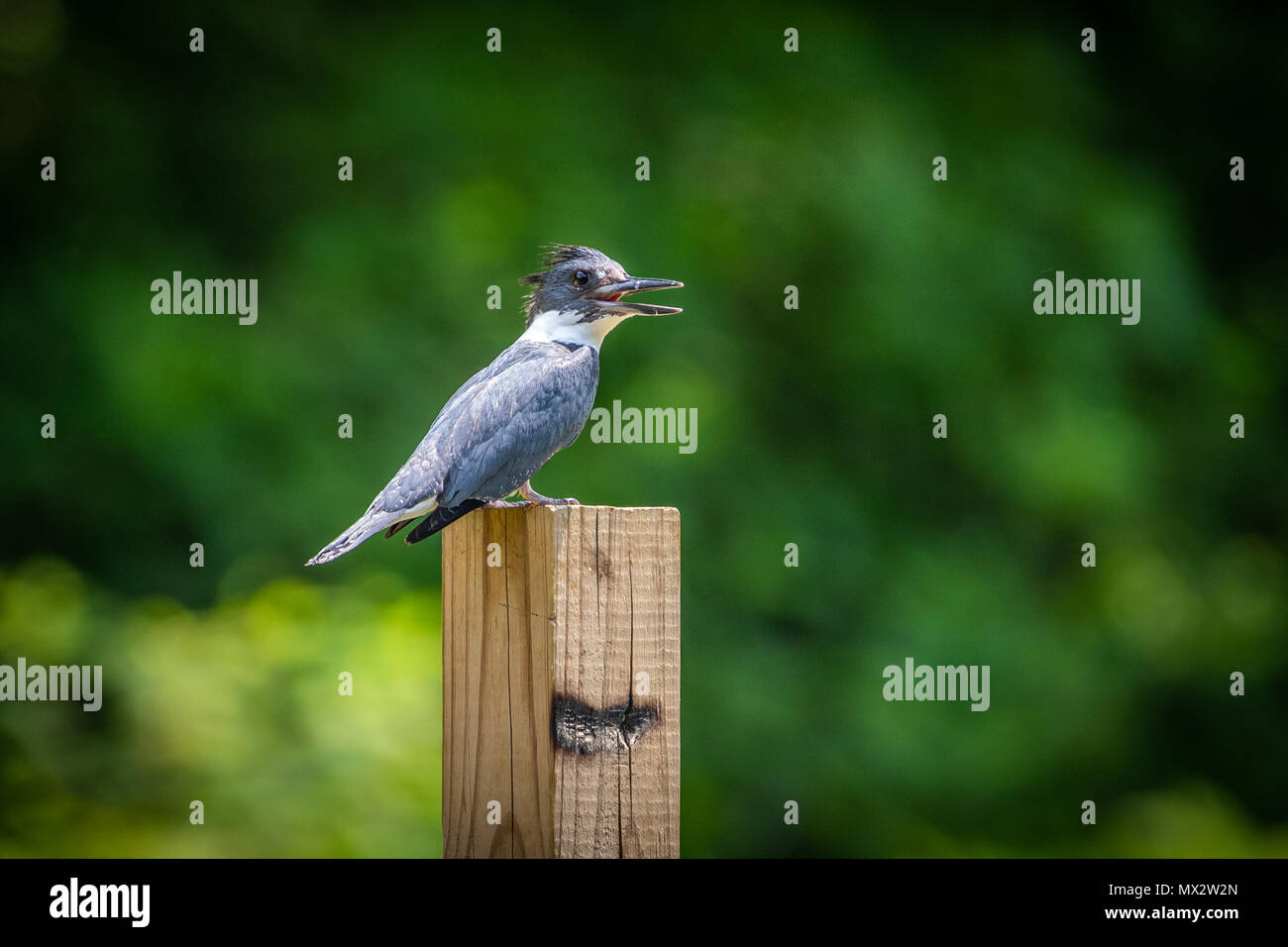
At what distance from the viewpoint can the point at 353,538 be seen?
3857mm

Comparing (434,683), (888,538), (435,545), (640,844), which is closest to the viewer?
(640,844)

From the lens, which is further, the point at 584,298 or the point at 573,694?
the point at 584,298

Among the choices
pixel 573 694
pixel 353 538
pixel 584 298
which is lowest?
pixel 573 694

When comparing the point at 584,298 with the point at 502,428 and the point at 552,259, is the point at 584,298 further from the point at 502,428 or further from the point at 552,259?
the point at 502,428

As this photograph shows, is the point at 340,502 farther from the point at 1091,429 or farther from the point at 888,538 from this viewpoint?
the point at 1091,429

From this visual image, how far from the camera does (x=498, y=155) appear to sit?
884 centimetres

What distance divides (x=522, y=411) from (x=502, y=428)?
0.11m

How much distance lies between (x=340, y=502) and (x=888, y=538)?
3.62m

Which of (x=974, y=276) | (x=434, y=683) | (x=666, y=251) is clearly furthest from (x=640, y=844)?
(x=974, y=276)

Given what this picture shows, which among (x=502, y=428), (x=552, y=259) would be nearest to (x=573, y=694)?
(x=502, y=428)

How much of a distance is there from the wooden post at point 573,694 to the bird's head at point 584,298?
1542mm

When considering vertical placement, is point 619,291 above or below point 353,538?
above

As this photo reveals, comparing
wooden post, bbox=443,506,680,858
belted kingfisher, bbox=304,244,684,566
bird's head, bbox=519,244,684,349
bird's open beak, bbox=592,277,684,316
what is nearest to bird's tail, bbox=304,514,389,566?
belted kingfisher, bbox=304,244,684,566

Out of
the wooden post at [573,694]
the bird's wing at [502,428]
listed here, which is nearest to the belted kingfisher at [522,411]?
the bird's wing at [502,428]
